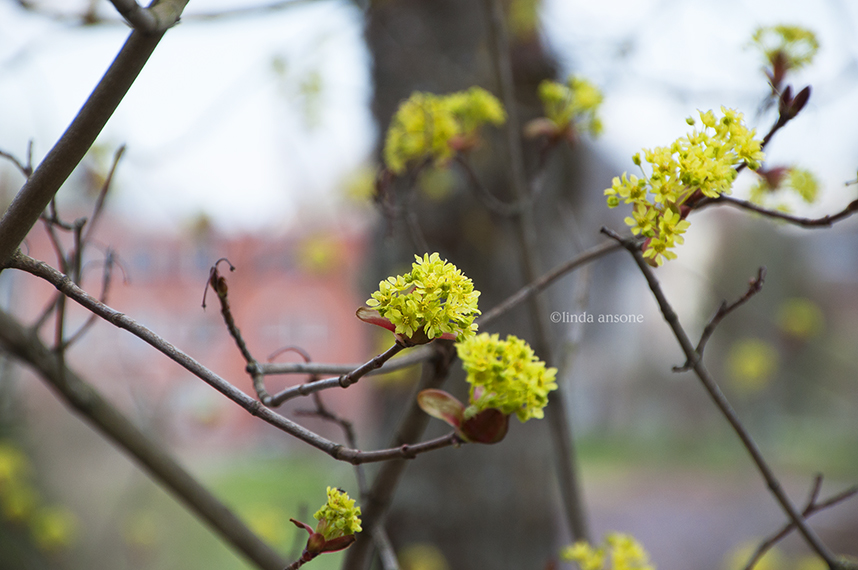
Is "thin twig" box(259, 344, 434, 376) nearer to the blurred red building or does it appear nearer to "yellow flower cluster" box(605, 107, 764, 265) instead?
"yellow flower cluster" box(605, 107, 764, 265)

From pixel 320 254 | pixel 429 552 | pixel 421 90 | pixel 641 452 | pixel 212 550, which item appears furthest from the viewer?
pixel 641 452

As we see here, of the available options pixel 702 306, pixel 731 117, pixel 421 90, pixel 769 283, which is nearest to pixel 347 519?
pixel 731 117

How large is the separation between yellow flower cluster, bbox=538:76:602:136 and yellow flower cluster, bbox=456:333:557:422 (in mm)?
565

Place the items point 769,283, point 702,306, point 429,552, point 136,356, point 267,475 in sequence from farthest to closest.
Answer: point 769,283 < point 702,306 < point 267,475 < point 136,356 < point 429,552

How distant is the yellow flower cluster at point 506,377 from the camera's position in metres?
0.41

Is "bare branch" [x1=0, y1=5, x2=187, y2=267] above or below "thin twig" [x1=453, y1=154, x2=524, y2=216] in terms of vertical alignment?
below

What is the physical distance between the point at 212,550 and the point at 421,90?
2.59m

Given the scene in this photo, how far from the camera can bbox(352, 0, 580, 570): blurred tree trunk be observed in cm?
160

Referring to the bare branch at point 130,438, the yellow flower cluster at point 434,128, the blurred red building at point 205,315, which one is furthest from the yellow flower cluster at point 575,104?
the blurred red building at point 205,315

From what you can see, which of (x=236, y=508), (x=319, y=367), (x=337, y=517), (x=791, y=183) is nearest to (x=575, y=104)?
(x=791, y=183)

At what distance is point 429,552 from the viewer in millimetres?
1582

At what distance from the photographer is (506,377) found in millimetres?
414

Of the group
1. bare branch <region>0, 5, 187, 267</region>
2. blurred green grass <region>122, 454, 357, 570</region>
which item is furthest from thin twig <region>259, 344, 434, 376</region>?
blurred green grass <region>122, 454, 357, 570</region>

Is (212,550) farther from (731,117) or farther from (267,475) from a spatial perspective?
(731,117)
